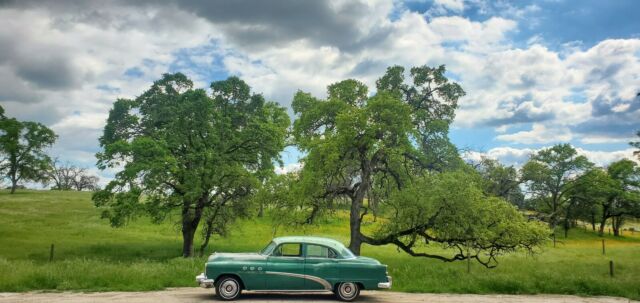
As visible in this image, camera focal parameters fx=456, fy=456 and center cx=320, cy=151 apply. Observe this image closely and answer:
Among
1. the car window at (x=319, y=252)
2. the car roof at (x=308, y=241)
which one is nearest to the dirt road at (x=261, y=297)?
the car window at (x=319, y=252)

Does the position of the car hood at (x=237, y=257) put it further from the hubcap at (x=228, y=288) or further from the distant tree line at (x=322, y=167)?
the distant tree line at (x=322, y=167)

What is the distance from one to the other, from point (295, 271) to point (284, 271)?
0.34 metres

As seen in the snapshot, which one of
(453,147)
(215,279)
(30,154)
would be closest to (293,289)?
(215,279)

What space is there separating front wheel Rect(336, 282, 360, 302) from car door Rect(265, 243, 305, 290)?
1.19 m

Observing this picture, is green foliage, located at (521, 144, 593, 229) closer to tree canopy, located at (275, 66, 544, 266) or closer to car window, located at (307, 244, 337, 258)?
tree canopy, located at (275, 66, 544, 266)

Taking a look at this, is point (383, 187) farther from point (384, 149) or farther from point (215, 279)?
point (215, 279)

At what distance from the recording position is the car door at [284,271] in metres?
13.9

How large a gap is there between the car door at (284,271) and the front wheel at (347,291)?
3.91 ft

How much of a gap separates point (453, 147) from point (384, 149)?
656cm

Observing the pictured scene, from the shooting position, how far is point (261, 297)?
14.5 meters

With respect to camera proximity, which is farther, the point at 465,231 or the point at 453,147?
the point at 453,147

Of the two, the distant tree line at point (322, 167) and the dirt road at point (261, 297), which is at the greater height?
the distant tree line at point (322, 167)

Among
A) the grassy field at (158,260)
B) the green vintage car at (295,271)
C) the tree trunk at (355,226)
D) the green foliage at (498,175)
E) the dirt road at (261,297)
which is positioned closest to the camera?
the dirt road at (261,297)

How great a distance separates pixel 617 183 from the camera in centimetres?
6341
